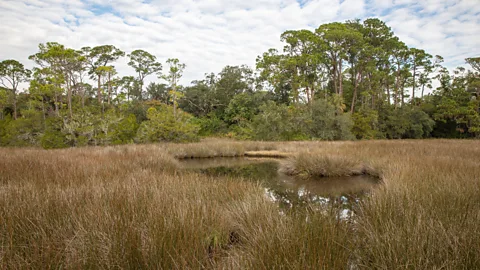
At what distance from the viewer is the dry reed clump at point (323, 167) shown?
757 centimetres

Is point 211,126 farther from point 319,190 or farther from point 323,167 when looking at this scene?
point 319,190

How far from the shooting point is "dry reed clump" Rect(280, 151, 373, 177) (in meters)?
7.57

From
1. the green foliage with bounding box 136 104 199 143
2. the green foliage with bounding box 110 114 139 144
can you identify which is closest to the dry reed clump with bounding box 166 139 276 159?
the green foliage with bounding box 136 104 199 143

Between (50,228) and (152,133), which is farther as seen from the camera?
(152,133)

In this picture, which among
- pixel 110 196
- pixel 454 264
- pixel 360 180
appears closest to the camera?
pixel 454 264

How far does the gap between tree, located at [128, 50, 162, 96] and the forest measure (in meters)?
0.12

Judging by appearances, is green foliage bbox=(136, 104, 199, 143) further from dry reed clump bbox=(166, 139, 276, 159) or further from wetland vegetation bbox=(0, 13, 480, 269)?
dry reed clump bbox=(166, 139, 276, 159)

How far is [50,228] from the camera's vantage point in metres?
2.11

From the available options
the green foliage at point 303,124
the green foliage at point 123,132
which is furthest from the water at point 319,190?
the green foliage at point 303,124

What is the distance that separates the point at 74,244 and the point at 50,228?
1.30 ft

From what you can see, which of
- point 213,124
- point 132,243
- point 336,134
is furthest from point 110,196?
point 213,124

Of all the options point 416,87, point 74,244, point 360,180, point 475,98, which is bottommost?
point 360,180

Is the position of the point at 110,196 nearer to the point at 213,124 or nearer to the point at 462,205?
the point at 462,205

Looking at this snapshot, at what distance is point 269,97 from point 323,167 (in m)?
25.6
